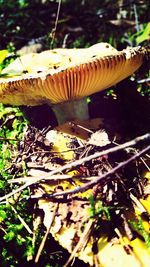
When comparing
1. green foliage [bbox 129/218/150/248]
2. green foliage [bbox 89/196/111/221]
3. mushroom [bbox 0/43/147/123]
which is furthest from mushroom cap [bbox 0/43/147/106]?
green foliage [bbox 129/218/150/248]

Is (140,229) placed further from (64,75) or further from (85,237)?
(64,75)

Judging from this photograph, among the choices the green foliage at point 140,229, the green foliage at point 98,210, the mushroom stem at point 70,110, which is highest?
the mushroom stem at point 70,110

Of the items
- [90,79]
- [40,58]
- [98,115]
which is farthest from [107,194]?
[40,58]

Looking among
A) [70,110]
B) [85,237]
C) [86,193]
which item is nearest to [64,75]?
[70,110]

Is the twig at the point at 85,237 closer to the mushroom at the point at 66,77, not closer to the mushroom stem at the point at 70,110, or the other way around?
the mushroom at the point at 66,77

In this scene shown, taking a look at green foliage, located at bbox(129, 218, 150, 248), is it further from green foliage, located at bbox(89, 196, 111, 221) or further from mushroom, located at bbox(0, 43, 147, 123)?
mushroom, located at bbox(0, 43, 147, 123)

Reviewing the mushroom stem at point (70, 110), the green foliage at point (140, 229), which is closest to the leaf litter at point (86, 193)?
the green foliage at point (140, 229)

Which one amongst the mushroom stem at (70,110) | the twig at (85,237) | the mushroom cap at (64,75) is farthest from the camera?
the mushroom stem at (70,110)
